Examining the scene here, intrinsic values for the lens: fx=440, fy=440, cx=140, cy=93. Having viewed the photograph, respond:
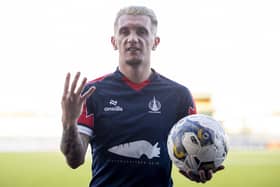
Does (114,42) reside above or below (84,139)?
above

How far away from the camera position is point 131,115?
4027mm

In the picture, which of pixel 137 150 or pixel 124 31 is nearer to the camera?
pixel 137 150

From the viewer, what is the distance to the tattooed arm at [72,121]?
130 inches

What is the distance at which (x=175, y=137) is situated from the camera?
146 inches

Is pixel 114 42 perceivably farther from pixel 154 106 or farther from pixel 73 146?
pixel 73 146

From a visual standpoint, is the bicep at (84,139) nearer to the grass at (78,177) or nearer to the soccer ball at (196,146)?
the soccer ball at (196,146)

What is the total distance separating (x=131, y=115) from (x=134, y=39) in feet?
2.27

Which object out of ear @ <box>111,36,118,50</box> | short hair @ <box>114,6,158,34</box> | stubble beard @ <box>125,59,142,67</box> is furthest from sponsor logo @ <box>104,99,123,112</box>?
short hair @ <box>114,6,158,34</box>

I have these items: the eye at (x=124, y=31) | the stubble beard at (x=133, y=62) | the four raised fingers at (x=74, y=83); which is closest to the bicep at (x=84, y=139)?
the four raised fingers at (x=74, y=83)

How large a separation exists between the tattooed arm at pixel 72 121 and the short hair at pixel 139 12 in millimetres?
1076

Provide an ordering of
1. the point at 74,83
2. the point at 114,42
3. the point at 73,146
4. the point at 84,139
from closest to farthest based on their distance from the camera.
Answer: the point at 74,83
the point at 73,146
the point at 84,139
the point at 114,42

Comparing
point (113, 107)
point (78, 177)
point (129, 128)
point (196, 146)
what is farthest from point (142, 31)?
point (78, 177)

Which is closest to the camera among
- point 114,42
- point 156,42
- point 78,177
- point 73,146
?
point 73,146

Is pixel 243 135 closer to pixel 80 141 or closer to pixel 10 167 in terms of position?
pixel 10 167
